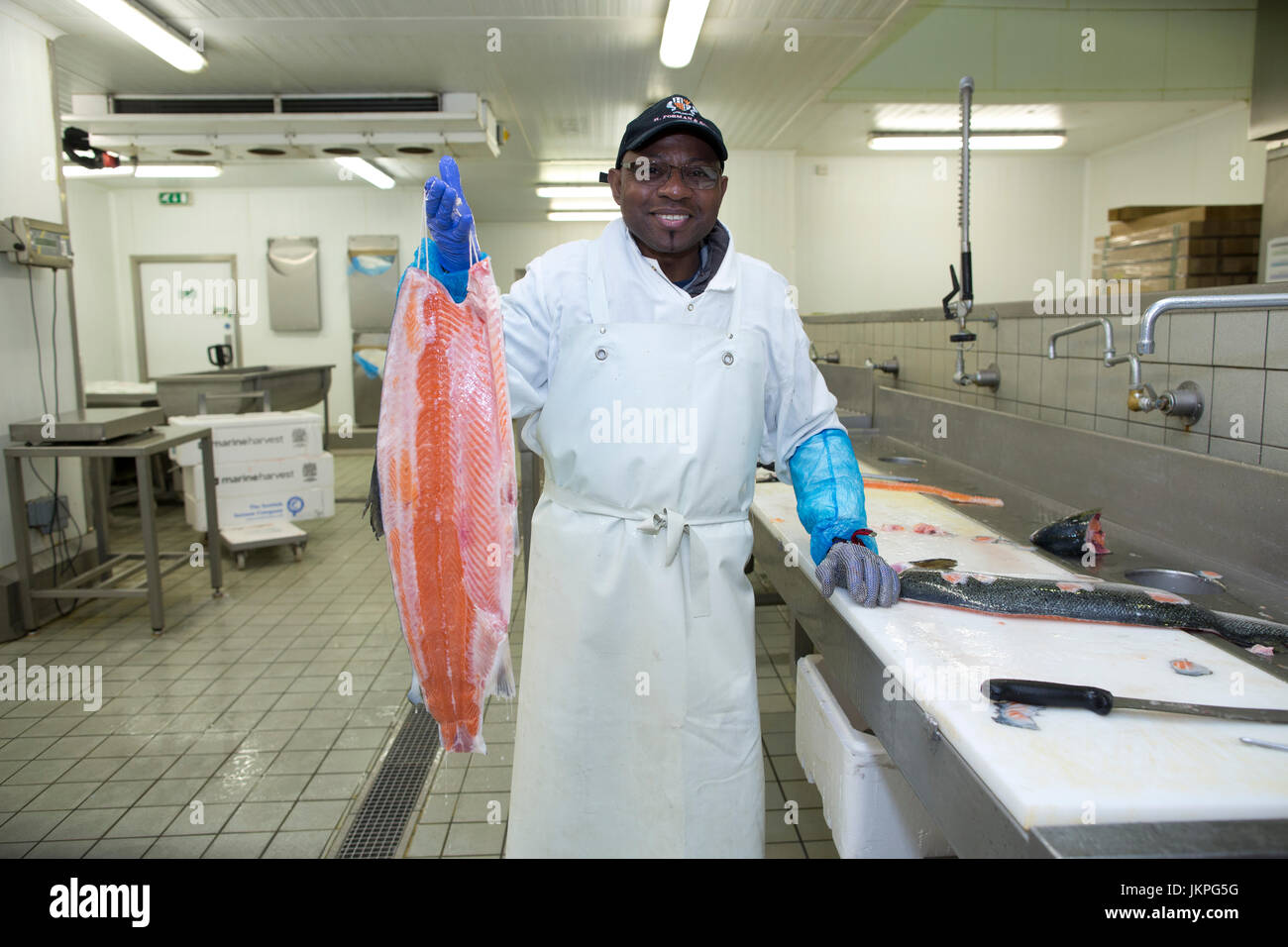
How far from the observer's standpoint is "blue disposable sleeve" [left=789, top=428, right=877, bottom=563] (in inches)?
71.6

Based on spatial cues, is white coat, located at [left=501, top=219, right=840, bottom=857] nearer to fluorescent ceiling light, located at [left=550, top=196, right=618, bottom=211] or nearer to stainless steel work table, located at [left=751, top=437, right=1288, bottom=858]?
stainless steel work table, located at [left=751, top=437, right=1288, bottom=858]

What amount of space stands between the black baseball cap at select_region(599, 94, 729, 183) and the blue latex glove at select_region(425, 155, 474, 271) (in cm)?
70

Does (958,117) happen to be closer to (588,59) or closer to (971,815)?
(588,59)

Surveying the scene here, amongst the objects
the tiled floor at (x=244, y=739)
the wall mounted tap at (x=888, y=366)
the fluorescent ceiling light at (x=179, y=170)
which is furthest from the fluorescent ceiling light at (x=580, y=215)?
the tiled floor at (x=244, y=739)

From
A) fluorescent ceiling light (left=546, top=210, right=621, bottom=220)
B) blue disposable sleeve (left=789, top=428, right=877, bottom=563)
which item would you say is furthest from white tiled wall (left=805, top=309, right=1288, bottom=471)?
fluorescent ceiling light (left=546, top=210, right=621, bottom=220)

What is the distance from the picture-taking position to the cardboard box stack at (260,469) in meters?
5.64

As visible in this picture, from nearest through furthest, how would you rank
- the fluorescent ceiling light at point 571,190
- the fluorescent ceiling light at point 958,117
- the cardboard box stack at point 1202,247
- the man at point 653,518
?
the man at point 653,518, the cardboard box stack at point 1202,247, the fluorescent ceiling light at point 958,117, the fluorescent ceiling light at point 571,190

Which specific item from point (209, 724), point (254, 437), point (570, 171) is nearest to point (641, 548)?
point (209, 724)

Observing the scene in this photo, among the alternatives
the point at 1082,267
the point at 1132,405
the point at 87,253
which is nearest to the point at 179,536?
the point at 87,253

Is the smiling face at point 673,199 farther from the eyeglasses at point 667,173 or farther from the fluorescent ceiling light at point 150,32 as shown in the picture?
the fluorescent ceiling light at point 150,32

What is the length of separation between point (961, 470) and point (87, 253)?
10.7 meters

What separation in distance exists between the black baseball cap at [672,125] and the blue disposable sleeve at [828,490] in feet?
2.10

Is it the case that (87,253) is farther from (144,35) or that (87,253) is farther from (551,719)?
(551,719)

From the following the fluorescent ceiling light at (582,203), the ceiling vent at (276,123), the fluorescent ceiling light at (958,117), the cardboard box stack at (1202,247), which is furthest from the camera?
the fluorescent ceiling light at (582,203)
